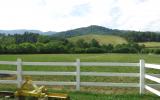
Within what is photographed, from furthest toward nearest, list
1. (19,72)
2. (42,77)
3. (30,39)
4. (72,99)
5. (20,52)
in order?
(30,39)
(20,52)
(42,77)
(19,72)
(72,99)

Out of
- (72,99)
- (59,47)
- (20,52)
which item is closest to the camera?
(72,99)

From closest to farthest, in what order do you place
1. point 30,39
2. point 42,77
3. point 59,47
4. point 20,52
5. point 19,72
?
point 19,72 < point 42,77 < point 20,52 < point 59,47 < point 30,39

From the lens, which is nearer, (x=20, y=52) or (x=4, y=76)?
(x=4, y=76)

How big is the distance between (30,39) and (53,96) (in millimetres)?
145595

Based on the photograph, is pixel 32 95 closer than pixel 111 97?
Yes

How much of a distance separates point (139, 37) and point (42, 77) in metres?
142

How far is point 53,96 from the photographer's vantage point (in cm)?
1186

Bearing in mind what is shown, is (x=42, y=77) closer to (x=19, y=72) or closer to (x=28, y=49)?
(x=19, y=72)

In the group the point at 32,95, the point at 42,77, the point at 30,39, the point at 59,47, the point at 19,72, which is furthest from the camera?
the point at 30,39

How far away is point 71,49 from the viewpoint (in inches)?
4400

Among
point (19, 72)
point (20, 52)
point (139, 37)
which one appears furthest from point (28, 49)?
point (19, 72)

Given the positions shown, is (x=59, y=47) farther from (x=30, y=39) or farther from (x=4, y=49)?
(x=30, y=39)

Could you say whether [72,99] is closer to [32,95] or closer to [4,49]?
[32,95]

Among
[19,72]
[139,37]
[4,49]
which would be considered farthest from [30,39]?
[19,72]
